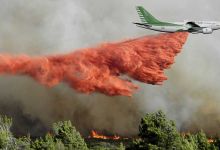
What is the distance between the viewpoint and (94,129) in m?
187

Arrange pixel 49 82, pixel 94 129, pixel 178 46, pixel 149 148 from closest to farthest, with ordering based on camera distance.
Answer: pixel 149 148 < pixel 178 46 < pixel 49 82 < pixel 94 129

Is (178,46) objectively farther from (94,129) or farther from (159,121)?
(94,129)

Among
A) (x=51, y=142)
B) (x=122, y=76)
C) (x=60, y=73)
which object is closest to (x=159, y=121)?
(x=51, y=142)

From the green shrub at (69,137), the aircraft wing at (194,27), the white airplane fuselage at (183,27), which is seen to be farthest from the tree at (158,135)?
the aircraft wing at (194,27)

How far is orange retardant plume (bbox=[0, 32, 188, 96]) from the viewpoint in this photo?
145m

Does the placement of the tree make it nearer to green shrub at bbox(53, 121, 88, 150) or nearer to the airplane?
green shrub at bbox(53, 121, 88, 150)

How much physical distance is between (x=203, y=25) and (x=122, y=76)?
2393 cm

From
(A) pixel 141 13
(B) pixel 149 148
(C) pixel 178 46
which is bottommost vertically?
(B) pixel 149 148

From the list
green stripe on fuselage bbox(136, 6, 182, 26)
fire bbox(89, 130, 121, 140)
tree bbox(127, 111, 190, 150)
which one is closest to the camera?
tree bbox(127, 111, 190, 150)

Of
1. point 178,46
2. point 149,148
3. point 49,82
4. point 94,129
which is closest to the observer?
point 149,148

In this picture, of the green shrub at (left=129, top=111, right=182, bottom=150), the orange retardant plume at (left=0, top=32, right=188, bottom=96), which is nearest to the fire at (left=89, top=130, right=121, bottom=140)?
the orange retardant plume at (left=0, top=32, right=188, bottom=96)

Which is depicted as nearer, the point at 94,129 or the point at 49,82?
the point at 49,82

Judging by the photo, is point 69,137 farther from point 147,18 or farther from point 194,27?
point 194,27

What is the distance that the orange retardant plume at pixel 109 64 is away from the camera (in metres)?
145
